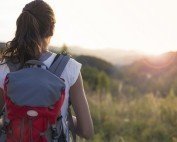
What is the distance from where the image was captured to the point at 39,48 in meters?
3.14

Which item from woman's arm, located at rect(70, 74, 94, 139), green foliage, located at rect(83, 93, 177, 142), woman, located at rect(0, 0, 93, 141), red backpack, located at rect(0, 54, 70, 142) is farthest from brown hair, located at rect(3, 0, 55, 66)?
green foliage, located at rect(83, 93, 177, 142)

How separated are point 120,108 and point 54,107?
7.66 m

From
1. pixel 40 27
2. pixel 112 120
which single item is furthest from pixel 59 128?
pixel 112 120

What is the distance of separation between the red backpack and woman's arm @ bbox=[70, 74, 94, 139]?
16 cm

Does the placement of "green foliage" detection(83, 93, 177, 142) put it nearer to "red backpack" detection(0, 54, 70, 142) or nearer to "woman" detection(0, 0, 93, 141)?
"woman" detection(0, 0, 93, 141)

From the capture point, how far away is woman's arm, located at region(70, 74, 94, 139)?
→ 127 inches

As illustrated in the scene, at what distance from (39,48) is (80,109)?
0.41 meters

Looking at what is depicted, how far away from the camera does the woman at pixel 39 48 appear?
124 inches

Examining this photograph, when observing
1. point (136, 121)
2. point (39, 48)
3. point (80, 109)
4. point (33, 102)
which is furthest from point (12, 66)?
point (136, 121)

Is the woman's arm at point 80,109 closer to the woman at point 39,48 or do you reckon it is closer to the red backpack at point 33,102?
the woman at point 39,48

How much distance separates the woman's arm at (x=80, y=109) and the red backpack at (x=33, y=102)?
0.52ft

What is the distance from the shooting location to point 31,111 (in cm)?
302

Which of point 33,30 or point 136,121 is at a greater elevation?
point 33,30

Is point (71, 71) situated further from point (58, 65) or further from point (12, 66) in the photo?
point (12, 66)
